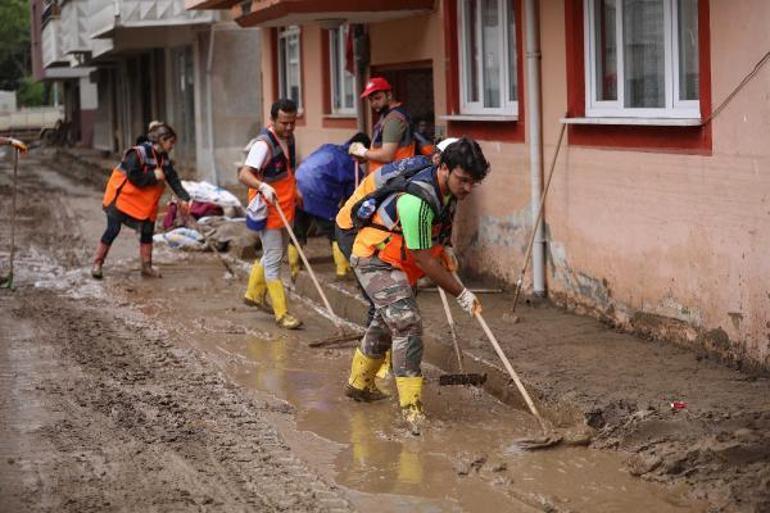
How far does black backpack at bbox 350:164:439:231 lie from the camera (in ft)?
23.8

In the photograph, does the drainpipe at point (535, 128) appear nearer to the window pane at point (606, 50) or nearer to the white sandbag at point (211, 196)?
the window pane at point (606, 50)

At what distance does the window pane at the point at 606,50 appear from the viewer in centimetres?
984

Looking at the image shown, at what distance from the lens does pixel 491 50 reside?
12078 mm

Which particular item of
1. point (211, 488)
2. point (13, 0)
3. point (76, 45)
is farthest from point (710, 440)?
point (13, 0)

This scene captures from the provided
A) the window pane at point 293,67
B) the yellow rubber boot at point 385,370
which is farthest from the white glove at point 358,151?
the window pane at point 293,67

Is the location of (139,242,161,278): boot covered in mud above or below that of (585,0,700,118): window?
below

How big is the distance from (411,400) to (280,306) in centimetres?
366

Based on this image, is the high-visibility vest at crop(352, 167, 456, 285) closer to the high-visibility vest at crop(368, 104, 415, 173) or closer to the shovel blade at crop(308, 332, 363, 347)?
the shovel blade at crop(308, 332, 363, 347)

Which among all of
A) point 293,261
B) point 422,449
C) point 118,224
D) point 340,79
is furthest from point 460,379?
point 340,79

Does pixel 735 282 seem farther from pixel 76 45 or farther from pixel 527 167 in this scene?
pixel 76 45

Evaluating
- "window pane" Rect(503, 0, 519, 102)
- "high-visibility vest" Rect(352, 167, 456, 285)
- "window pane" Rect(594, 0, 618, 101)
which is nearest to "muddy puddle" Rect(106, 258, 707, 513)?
"high-visibility vest" Rect(352, 167, 456, 285)

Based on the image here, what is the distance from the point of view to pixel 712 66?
326 inches

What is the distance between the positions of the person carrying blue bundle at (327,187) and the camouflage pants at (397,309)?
508cm

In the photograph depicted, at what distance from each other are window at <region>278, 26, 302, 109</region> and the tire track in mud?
8704mm
